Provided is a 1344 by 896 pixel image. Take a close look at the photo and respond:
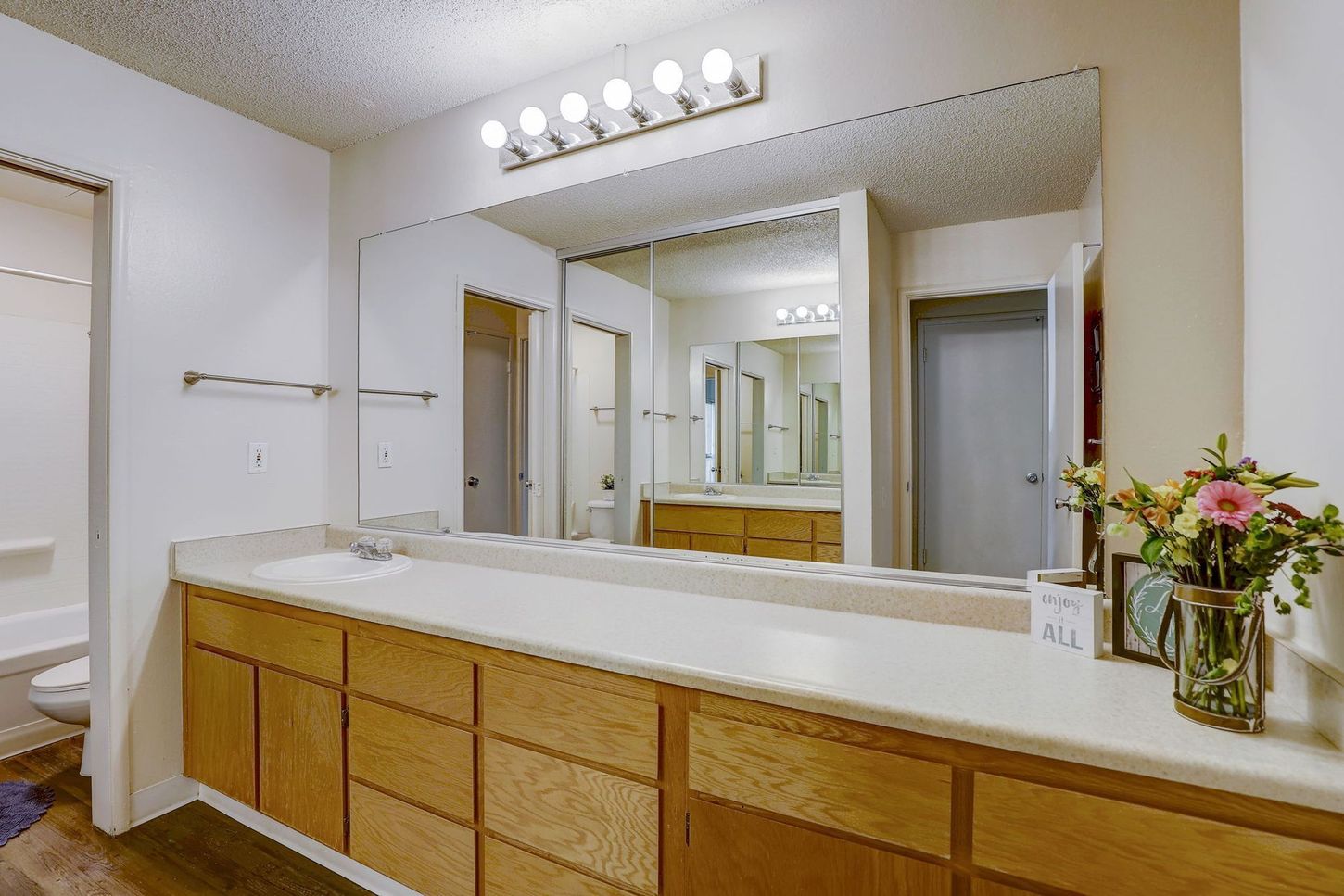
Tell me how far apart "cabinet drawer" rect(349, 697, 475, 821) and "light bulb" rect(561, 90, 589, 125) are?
1.67m

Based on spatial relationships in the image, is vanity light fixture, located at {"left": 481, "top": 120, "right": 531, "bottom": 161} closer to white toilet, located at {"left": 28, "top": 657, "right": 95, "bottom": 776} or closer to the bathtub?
white toilet, located at {"left": 28, "top": 657, "right": 95, "bottom": 776}

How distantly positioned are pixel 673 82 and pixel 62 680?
113 inches

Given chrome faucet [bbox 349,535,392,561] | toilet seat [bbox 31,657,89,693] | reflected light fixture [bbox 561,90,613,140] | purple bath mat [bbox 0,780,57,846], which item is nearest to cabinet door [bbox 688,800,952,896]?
chrome faucet [bbox 349,535,392,561]

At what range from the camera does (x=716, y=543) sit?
1789mm

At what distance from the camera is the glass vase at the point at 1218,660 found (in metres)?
0.90

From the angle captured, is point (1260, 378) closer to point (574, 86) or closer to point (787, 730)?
point (787, 730)

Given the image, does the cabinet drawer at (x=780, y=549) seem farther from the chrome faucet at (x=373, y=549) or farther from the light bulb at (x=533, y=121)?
the light bulb at (x=533, y=121)

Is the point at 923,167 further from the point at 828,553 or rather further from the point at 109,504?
the point at 109,504

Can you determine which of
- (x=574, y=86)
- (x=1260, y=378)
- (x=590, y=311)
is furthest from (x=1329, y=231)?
(x=574, y=86)

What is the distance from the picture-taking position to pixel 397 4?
5.51 feet

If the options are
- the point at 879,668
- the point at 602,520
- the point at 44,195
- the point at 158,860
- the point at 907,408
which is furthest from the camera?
the point at 44,195

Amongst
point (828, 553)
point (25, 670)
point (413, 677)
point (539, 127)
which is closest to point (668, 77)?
point (539, 127)

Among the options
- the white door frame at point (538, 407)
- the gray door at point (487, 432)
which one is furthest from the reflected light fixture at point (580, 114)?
the gray door at point (487, 432)

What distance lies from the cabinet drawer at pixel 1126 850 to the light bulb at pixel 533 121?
6.44ft
